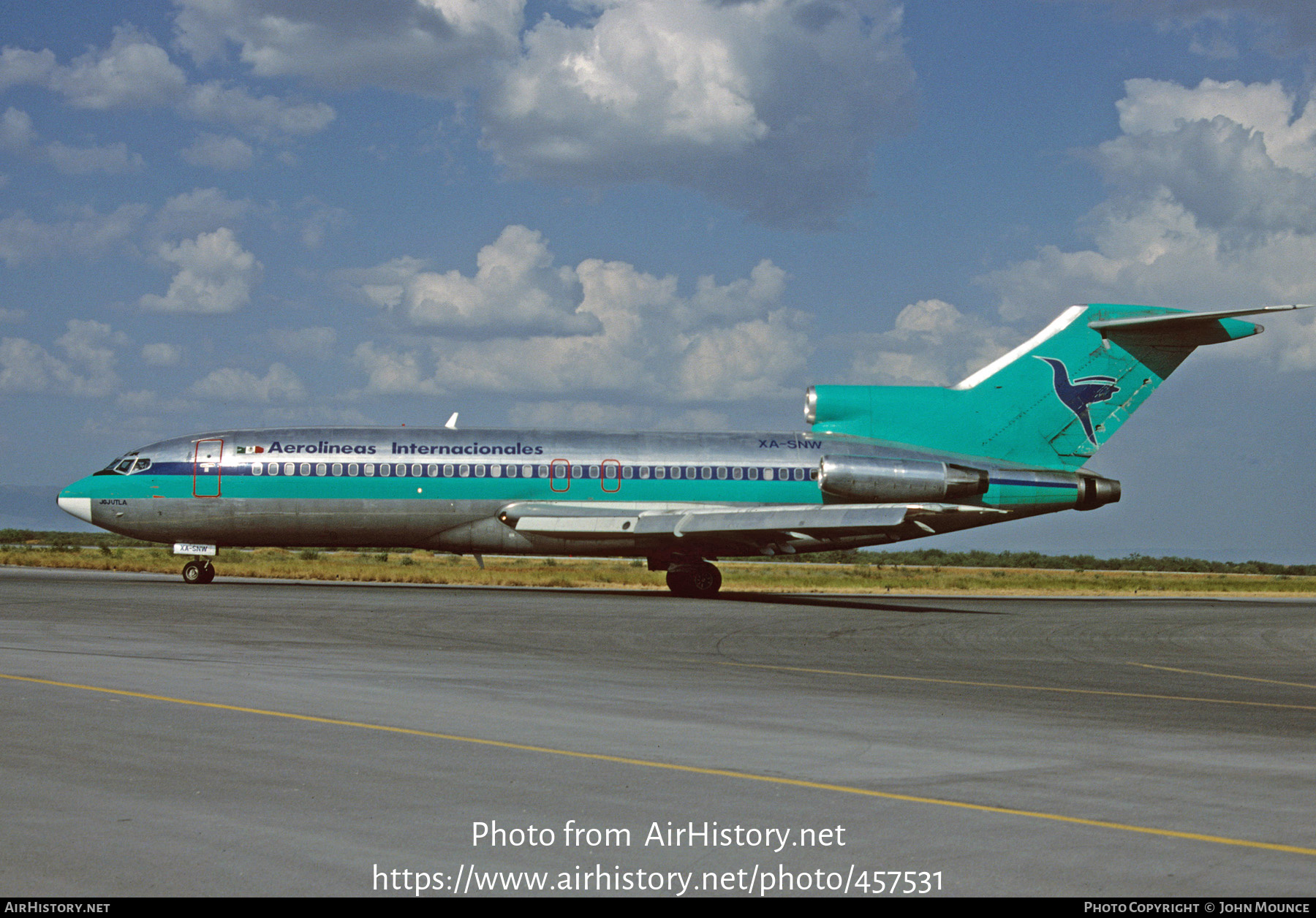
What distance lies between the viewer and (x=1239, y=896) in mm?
6457

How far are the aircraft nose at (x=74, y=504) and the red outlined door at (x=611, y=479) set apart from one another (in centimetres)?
1447

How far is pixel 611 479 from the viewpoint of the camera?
3488 cm

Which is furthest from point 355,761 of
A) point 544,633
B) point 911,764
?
point 544,633

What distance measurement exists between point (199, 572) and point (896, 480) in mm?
19408

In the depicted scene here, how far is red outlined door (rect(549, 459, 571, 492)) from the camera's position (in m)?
34.7

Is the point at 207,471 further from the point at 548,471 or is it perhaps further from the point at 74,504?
the point at 548,471

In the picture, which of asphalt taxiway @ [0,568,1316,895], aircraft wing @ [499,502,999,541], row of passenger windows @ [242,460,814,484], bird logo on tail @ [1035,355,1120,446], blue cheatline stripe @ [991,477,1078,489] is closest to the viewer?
asphalt taxiway @ [0,568,1316,895]

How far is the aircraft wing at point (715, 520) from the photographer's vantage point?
104 feet

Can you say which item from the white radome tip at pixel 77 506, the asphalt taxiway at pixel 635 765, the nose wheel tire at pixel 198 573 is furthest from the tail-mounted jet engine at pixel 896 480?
the white radome tip at pixel 77 506

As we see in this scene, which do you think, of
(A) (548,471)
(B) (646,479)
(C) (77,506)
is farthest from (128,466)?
(B) (646,479)

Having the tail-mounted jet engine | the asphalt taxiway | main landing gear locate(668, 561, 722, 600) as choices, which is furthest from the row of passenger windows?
the asphalt taxiway

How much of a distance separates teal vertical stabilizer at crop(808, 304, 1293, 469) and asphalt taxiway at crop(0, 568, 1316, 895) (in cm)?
1562

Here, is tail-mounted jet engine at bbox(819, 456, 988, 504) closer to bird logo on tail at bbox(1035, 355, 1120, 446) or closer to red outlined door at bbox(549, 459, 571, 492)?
bird logo on tail at bbox(1035, 355, 1120, 446)

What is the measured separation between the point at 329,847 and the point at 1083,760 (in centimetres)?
638
